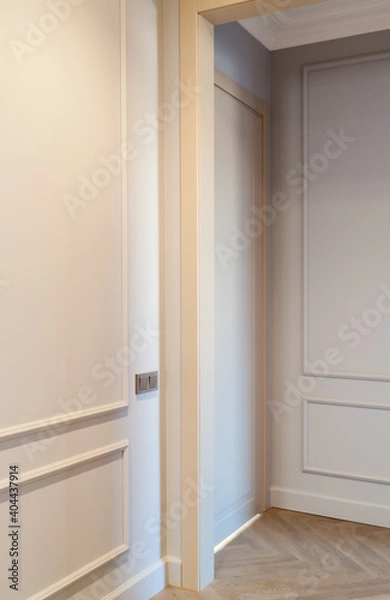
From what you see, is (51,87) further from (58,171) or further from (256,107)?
(256,107)

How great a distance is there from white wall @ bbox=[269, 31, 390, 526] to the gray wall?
0.11 meters

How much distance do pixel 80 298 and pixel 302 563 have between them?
172 cm

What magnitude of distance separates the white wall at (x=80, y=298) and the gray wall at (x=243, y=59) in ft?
2.00

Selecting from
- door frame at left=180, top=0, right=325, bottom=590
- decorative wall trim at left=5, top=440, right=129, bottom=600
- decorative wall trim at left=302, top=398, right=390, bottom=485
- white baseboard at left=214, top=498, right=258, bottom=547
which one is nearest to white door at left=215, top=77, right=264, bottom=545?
white baseboard at left=214, top=498, right=258, bottom=547

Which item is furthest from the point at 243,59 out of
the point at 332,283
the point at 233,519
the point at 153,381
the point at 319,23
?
the point at 233,519

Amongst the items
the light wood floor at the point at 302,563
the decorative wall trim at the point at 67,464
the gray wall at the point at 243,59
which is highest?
the gray wall at the point at 243,59

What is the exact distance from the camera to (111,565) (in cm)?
234

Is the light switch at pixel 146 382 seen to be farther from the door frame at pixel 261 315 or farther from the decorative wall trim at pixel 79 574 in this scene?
the door frame at pixel 261 315

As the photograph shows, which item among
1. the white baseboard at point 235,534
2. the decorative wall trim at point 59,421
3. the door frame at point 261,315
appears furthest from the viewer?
the door frame at point 261,315

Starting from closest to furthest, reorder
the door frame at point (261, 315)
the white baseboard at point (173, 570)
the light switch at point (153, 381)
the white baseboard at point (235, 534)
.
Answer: the light switch at point (153, 381) < the white baseboard at point (173, 570) < the white baseboard at point (235, 534) < the door frame at point (261, 315)

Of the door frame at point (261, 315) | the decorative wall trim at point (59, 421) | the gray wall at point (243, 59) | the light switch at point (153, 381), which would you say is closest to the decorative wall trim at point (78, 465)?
the decorative wall trim at point (59, 421)

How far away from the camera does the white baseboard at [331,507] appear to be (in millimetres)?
3396

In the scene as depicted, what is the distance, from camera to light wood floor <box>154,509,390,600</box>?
104 inches

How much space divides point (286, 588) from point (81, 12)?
8.07 feet
